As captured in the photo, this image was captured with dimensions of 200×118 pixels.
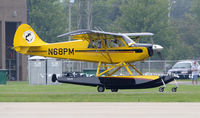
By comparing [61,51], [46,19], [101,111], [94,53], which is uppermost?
[46,19]

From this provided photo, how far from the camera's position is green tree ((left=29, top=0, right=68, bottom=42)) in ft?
245

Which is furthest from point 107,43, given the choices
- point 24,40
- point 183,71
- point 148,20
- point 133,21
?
point 133,21

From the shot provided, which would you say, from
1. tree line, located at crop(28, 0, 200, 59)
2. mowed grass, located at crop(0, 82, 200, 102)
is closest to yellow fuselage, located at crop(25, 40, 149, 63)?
mowed grass, located at crop(0, 82, 200, 102)

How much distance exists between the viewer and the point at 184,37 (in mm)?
86562

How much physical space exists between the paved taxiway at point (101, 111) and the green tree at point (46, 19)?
59.0 meters

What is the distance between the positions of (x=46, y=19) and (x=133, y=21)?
638 inches

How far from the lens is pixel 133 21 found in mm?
65750

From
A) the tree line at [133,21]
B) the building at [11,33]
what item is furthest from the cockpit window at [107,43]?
the tree line at [133,21]

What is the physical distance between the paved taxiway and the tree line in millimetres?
38249

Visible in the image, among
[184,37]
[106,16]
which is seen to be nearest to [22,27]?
[184,37]

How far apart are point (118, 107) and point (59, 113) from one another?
7.65 feet

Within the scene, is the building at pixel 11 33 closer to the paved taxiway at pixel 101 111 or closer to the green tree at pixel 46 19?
the green tree at pixel 46 19

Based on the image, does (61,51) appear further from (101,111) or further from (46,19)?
(46,19)

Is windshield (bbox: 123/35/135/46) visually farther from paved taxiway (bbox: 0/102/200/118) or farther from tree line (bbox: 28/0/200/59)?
tree line (bbox: 28/0/200/59)
